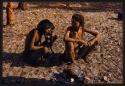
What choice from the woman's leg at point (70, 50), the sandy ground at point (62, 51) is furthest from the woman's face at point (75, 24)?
Result: the sandy ground at point (62, 51)

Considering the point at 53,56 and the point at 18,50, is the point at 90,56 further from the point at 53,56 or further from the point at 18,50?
the point at 18,50

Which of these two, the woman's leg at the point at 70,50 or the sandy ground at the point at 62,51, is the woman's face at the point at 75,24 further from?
the sandy ground at the point at 62,51

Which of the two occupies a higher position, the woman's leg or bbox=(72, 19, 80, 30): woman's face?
bbox=(72, 19, 80, 30): woman's face

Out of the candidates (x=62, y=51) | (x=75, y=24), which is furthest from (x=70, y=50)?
(x=62, y=51)

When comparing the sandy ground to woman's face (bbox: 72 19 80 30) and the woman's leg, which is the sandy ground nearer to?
the woman's leg

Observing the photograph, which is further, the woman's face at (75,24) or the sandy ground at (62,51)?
the sandy ground at (62,51)

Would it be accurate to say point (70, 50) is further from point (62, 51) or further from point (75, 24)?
point (62, 51)

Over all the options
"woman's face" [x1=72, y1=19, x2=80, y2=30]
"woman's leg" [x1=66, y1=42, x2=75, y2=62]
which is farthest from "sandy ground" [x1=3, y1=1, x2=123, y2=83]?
"woman's face" [x1=72, y1=19, x2=80, y2=30]

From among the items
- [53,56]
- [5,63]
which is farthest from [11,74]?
[53,56]

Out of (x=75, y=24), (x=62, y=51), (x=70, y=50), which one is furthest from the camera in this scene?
(x=62, y=51)

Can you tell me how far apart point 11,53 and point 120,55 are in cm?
264

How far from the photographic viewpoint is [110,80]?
7.78m

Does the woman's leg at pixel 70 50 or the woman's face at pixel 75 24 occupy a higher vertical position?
the woman's face at pixel 75 24

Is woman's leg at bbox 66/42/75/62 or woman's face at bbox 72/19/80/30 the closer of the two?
woman's face at bbox 72/19/80/30
